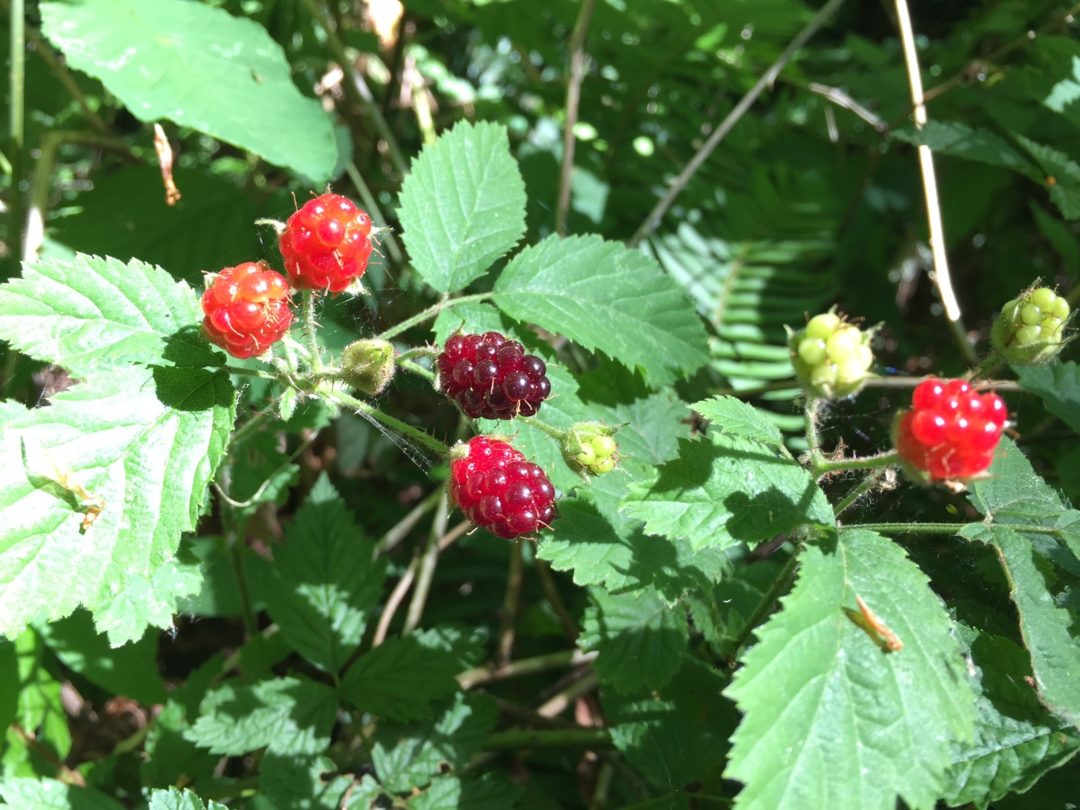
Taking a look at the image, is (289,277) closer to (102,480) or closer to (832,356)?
(102,480)

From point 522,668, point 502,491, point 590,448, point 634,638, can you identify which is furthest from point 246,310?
point 522,668

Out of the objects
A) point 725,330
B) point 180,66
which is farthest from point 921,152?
point 180,66

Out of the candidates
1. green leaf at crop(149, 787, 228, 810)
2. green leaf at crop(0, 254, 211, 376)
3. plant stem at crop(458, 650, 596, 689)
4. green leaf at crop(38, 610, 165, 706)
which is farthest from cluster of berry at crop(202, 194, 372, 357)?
plant stem at crop(458, 650, 596, 689)

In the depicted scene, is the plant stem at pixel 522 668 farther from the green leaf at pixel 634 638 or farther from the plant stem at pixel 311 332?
the plant stem at pixel 311 332

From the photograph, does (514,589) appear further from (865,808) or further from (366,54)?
(366,54)

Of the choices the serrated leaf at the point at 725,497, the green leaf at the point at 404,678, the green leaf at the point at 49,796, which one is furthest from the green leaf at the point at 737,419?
the green leaf at the point at 49,796
